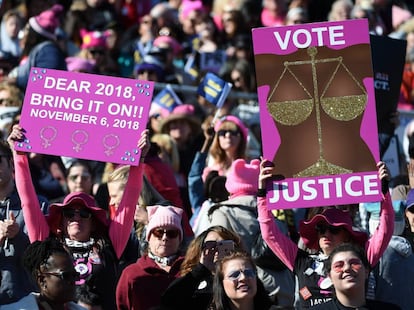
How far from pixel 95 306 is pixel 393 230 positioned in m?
2.00

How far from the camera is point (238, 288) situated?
885cm

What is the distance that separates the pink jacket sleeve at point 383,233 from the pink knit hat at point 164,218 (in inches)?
51.5

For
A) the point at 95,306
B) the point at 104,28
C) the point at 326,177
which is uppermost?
the point at 104,28

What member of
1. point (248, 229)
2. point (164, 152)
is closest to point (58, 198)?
point (164, 152)

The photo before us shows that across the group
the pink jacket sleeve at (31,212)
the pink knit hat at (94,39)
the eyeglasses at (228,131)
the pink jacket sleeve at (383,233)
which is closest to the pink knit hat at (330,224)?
the pink jacket sleeve at (383,233)

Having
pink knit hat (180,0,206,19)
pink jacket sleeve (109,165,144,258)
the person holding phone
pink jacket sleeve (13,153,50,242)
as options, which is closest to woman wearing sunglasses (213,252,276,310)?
the person holding phone

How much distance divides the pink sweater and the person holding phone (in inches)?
18.2

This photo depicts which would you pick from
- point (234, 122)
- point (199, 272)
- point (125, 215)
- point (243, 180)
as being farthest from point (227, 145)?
point (199, 272)

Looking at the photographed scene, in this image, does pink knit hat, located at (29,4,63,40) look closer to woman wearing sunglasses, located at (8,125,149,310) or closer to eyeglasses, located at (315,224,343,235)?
woman wearing sunglasses, located at (8,125,149,310)

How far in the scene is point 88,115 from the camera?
10.0m

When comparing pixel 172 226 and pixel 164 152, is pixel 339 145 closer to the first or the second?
pixel 172 226

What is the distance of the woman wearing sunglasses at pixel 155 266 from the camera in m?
9.62

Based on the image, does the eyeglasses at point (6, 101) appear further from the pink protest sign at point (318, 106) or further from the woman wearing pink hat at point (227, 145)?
the pink protest sign at point (318, 106)

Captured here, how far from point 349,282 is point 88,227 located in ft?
6.19
